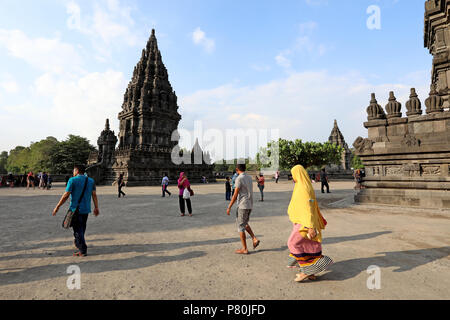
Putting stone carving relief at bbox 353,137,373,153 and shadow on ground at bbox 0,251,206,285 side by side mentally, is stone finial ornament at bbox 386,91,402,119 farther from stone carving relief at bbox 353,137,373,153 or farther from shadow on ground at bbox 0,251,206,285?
shadow on ground at bbox 0,251,206,285

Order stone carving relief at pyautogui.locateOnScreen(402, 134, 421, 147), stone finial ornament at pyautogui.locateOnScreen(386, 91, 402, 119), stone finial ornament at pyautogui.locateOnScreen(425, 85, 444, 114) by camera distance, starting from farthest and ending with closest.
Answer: stone finial ornament at pyautogui.locateOnScreen(386, 91, 402, 119) → stone carving relief at pyautogui.locateOnScreen(402, 134, 421, 147) → stone finial ornament at pyautogui.locateOnScreen(425, 85, 444, 114)

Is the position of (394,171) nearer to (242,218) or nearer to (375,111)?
(375,111)

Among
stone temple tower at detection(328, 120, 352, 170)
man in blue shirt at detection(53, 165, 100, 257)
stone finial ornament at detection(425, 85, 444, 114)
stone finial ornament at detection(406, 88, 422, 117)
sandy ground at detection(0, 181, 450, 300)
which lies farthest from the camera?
stone temple tower at detection(328, 120, 352, 170)

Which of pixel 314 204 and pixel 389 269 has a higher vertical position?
pixel 314 204

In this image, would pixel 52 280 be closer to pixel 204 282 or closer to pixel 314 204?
pixel 204 282

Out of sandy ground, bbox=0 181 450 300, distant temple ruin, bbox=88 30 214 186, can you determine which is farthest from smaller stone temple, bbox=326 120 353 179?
sandy ground, bbox=0 181 450 300

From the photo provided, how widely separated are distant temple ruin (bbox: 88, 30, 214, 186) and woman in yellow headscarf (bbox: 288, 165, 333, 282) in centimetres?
2575

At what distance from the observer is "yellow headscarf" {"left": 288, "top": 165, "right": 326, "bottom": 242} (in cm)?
286

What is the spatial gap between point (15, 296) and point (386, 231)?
681cm

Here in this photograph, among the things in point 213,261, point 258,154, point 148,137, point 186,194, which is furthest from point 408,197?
point 258,154

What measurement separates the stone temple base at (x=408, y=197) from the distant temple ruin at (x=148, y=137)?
78.3 feet

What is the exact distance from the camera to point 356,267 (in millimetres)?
3137
